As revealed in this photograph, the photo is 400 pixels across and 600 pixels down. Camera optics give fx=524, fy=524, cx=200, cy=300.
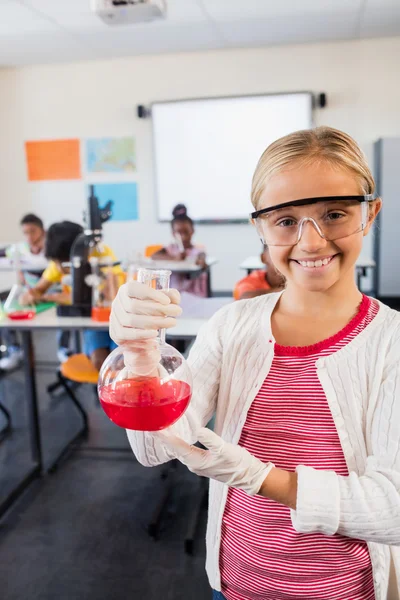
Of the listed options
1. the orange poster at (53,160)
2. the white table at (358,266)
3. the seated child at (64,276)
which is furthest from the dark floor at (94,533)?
the orange poster at (53,160)

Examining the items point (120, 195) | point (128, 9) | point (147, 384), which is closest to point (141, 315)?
point (147, 384)

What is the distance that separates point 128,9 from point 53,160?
11.9 feet

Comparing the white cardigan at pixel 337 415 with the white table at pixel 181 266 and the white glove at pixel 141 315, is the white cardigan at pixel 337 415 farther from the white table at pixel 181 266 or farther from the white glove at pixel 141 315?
the white table at pixel 181 266

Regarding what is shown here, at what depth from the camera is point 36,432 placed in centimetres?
272

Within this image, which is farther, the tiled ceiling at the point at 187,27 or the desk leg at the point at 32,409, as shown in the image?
the tiled ceiling at the point at 187,27

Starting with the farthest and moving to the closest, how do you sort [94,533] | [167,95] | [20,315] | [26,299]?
1. [167,95]
2. [26,299]
3. [20,315]
4. [94,533]

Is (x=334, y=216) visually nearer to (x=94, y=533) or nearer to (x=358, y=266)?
(x=94, y=533)

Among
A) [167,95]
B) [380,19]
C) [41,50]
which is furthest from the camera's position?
[167,95]

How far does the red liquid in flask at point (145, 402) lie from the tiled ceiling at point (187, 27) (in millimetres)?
4517

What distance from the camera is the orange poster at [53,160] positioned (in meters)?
6.57

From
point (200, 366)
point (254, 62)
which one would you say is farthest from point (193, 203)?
point (200, 366)

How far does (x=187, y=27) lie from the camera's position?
5.19 metres

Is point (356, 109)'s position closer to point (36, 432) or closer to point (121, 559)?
point (36, 432)

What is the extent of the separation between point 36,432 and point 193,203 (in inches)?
165
